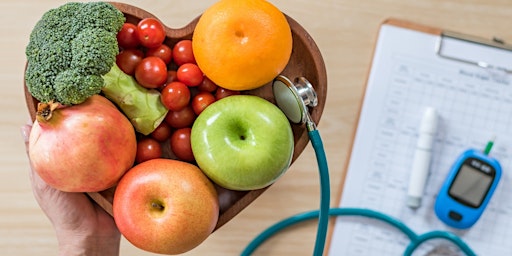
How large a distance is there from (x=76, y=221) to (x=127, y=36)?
0.26 metres

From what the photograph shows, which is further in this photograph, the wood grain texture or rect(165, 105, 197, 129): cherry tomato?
the wood grain texture

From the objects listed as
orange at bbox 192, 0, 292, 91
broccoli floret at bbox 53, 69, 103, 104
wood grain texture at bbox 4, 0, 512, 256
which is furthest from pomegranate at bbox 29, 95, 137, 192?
wood grain texture at bbox 4, 0, 512, 256

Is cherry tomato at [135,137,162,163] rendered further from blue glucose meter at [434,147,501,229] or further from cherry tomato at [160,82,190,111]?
blue glucose meter at [434,147,501,229]

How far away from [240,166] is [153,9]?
12.4 inches

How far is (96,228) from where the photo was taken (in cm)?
76

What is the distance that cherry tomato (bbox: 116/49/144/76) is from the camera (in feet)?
2.10

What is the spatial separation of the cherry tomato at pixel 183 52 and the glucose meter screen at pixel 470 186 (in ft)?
1.34

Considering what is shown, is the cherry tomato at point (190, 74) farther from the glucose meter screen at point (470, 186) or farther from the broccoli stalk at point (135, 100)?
the glucose meter screen at point (470, 186)

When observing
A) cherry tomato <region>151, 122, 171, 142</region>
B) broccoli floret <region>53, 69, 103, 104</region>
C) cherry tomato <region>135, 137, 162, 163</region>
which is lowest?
cherry tomato <region>135, 137, 162, 163</region>

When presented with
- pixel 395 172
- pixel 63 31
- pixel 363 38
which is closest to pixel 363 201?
pixel 395 172

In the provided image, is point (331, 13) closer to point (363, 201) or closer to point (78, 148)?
point (363, 201)

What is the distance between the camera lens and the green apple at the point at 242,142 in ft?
1.94

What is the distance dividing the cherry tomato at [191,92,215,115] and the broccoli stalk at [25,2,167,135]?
0.05m

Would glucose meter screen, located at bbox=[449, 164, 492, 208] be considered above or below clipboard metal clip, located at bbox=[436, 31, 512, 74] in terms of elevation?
below
